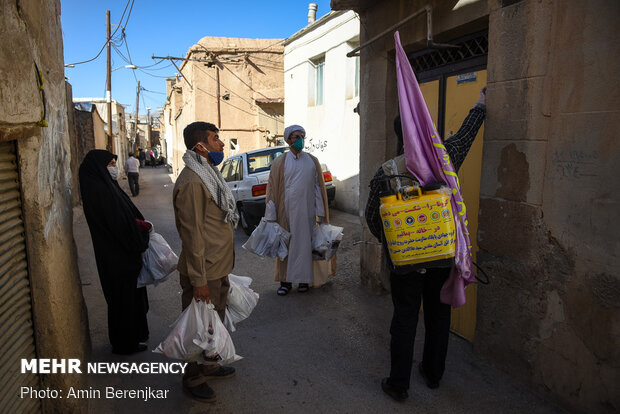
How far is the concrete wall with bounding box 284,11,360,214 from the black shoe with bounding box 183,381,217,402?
700 cm

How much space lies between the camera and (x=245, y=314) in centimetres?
307

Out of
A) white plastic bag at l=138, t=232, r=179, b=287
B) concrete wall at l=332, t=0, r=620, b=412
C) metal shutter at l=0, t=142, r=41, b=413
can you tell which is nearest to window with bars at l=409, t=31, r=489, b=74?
concrete wall at l=332, t=0, r=620, b=412

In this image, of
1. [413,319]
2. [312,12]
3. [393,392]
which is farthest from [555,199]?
[312,12]

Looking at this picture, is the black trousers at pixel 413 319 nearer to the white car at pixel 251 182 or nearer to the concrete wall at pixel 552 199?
the concrete wall at pixel 552 199

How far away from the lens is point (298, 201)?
4512mm

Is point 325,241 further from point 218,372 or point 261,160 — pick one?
point 261,160

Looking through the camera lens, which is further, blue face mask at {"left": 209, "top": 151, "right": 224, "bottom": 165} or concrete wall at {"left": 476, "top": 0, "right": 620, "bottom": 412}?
blue face mask at {"left": 209, "top": 151, "right": 224, "bottom": 165}

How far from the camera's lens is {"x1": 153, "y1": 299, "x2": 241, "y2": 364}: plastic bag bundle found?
8.33 feet

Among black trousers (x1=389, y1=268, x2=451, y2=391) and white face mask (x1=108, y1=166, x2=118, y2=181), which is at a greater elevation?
white face mask (x1=108, y1=166, x2=118, y2=181)

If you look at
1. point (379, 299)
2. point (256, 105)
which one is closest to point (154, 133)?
point (256, 105)

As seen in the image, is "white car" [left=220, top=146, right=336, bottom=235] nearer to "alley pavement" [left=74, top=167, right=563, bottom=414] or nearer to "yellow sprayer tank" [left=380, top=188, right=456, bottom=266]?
"alley pavement" [left=74, top=167, right=563, bottom=414]

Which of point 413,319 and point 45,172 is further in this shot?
point 413,319

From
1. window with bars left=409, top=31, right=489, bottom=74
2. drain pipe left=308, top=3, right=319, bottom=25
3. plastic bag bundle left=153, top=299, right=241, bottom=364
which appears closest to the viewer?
plastic bag bundle left=153, top=299, right=241, bottom=364

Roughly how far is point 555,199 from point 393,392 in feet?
5.17
